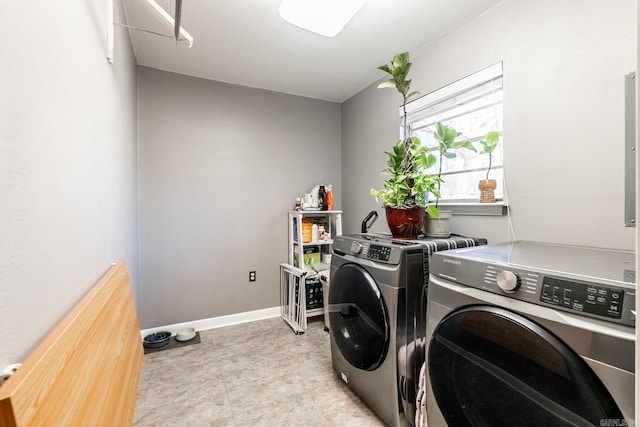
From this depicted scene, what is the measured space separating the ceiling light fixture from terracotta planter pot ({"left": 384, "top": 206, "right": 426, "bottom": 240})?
3.88 feet

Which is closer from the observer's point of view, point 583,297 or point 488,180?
point 583,297

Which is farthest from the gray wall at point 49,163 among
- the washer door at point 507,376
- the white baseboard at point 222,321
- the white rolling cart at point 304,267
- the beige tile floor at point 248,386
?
the white rolling cart at point 304,267

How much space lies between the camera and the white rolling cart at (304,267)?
2.65 metres

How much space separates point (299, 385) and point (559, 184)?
6.31 ft

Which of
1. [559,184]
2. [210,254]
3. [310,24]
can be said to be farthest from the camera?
[210,254]

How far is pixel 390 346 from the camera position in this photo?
52.9 inches

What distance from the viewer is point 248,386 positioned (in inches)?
71.1

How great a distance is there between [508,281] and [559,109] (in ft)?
3.74

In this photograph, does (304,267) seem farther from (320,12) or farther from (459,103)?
(320,12)

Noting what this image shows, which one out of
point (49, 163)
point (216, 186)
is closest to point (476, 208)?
point (49, 163)

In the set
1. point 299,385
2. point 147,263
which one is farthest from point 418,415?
point 147,263

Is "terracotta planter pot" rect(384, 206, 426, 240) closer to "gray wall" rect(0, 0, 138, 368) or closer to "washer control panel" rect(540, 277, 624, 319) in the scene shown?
"washer control panel" rect(540, 277, 624, 319)

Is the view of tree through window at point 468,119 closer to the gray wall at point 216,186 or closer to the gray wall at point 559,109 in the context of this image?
the gray wall at point 559,109

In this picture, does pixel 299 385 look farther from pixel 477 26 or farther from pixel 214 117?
pixel 477 26
